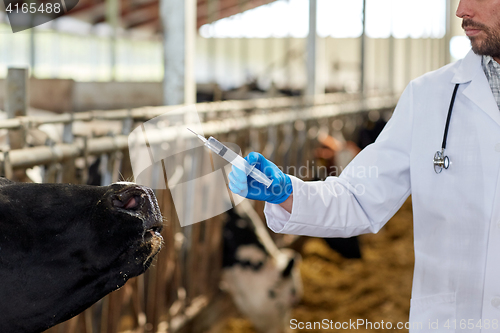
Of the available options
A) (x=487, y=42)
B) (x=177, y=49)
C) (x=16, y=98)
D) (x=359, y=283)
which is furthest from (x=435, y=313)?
(x=359, y=283)

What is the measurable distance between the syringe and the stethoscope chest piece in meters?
0.44

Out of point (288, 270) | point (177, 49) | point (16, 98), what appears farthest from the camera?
point (177, 49)

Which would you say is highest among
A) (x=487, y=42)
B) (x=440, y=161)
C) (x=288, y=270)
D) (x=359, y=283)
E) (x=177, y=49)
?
(x=177, y=49)

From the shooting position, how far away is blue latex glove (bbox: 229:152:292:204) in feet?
4.26

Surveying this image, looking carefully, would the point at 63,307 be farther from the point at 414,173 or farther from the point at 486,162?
the point at 486,162

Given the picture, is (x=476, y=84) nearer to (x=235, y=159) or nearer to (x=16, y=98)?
(x=235, y=159)

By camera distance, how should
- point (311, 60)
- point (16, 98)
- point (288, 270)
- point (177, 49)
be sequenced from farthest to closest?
1. point (311, 60)
2. point (177, 49)
3. point (288, 270)
4. point (16, 98)

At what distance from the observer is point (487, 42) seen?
56.5 inches

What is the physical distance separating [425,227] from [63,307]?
0.93 meters

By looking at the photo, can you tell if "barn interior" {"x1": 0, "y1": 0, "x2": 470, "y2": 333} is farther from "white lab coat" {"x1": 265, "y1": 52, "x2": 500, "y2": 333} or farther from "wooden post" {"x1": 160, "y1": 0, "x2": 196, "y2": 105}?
"white lab coat" {"x1": 265, "y1": 52, "x2": 500, "y2": 333}

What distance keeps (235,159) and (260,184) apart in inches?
5.1

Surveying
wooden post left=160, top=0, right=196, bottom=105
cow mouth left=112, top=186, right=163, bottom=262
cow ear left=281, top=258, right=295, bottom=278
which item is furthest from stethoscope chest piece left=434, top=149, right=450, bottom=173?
wooden post left=160, top=0, right=196, bottom=105

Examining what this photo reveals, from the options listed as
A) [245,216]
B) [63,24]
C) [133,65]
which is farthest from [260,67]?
[245,216]

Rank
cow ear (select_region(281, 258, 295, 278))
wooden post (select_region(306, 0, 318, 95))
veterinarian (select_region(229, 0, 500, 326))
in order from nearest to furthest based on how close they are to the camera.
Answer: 1. veterinarian (select_region(229, 0, 500, 326))
2. cow ear (select_region(281, 258, 295, 278))
3. wooden post (select_region(306, 0, 318, 95))
